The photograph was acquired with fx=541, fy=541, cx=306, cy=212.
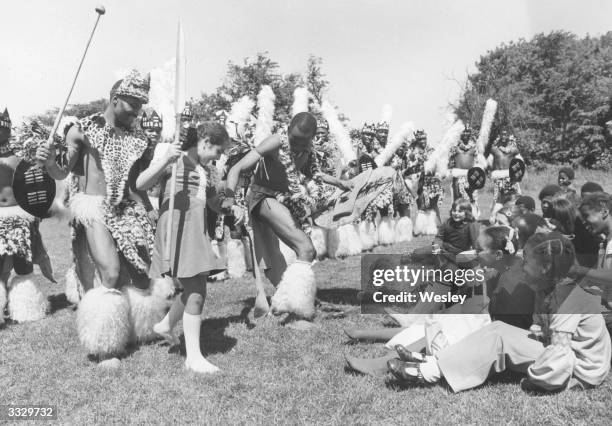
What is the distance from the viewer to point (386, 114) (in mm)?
10828

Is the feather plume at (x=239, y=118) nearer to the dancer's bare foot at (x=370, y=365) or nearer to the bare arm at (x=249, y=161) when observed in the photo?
the bare arm at (x=249, y=161)

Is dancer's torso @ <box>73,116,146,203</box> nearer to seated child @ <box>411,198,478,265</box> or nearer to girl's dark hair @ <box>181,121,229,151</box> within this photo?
girl's dark hair @ <box>181,121,229,151</box>

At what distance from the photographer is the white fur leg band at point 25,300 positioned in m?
5.76

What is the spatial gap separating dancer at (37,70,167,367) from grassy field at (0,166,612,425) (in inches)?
11.0

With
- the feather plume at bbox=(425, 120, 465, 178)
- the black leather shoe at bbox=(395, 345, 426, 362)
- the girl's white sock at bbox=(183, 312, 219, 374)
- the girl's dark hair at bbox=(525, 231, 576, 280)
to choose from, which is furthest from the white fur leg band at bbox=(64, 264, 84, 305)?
the feather plume at bbox=(425, 120, 465, 178)

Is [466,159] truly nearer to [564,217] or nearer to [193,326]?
[564,217]

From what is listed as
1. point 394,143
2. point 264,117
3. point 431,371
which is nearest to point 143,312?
point 431,371

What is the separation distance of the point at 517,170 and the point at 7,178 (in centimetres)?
786

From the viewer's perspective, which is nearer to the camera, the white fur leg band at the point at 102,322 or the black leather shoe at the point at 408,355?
the black leather shoe at the point at 408,355

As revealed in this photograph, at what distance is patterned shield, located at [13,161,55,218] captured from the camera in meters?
5.24

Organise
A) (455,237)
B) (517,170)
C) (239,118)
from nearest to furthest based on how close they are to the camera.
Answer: (455,237) < (239,118) < (517,170)

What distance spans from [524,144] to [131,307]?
1462 inches

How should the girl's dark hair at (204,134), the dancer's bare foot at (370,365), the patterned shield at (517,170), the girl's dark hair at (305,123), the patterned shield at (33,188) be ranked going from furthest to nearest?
the patterned shield at (517,170) < the patterned shield at (33,188) < the girl's dark hair at (305,123) < the girl's dark hair at (204,134) < the dancer's bare foot at (370,365)

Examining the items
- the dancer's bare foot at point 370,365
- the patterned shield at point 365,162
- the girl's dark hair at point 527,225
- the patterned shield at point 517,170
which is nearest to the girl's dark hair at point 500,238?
the girl's dark hair at point 527,225
